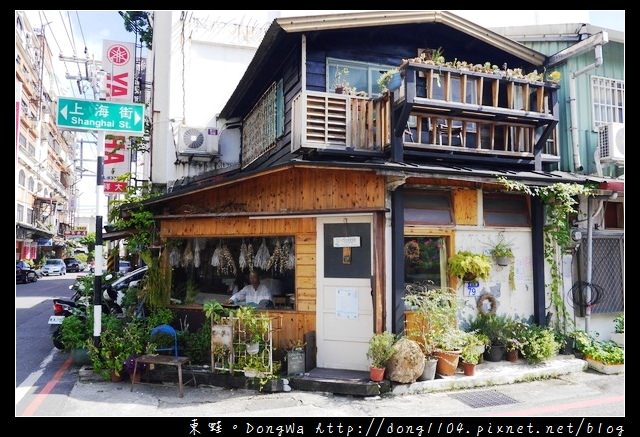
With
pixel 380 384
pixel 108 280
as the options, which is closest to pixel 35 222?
pixel 108 280

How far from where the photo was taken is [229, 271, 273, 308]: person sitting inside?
9.85 m

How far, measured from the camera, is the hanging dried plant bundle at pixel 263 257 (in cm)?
988

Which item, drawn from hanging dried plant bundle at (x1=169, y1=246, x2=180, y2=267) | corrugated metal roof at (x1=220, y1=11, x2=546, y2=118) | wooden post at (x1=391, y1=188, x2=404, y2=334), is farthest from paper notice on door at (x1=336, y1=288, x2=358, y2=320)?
corrugated metal roof at (x1=220, y1=11, x2=546, y2=118)

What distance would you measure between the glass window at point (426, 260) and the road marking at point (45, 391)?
658 cm

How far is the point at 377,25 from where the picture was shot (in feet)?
33.7

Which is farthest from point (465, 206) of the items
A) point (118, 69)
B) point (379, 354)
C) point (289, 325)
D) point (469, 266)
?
point (118, 69)

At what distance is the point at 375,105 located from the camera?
9.55 m

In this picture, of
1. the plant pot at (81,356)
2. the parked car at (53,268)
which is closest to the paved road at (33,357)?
the plant pot at (81,356)

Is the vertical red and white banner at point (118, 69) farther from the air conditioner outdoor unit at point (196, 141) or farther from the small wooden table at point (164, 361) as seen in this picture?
the small wooden table at point (164, 361)

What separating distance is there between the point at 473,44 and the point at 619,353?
24.6ft

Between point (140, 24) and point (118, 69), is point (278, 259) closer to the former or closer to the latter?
point (118, 69)

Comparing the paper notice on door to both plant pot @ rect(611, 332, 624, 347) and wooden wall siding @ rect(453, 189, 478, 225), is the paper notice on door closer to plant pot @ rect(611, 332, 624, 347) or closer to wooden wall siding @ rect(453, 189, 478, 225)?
wooden wall siding @ rect(453, 189, 478, 225)

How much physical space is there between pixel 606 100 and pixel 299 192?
8924 mm
